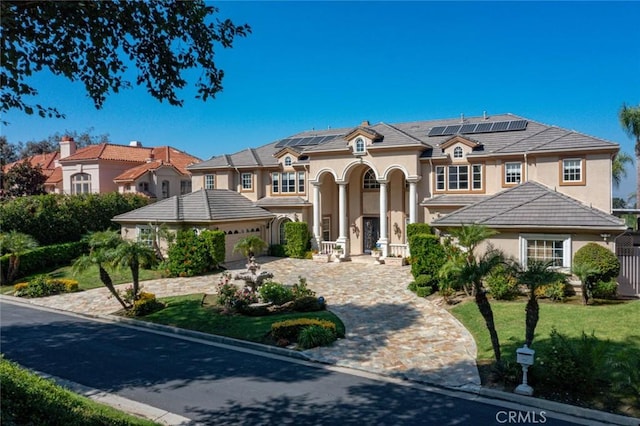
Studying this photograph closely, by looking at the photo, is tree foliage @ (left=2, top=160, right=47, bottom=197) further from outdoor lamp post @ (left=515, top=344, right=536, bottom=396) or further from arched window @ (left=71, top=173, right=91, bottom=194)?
outdoor lamp post @ (left=515, top=344, right=536, bottom=396)

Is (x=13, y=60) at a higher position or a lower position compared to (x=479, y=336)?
higher

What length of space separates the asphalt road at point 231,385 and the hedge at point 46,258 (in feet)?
46.6

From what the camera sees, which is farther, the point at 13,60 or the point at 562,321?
the point at 562,321

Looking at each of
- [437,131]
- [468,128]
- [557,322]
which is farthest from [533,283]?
[437,131]

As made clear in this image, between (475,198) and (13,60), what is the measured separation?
2644cm

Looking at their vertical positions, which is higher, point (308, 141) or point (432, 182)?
point (308, 141)

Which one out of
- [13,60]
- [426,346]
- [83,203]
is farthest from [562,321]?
[83,203]

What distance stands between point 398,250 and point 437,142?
28.4 ft

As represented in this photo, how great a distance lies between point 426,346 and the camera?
14.6 metres

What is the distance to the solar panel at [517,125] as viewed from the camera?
31.3 metres

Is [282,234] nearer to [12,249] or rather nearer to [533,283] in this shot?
[12,249]

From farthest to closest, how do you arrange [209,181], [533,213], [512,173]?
[209,181] < [512,173] < [533,213]

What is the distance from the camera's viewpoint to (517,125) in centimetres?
3162

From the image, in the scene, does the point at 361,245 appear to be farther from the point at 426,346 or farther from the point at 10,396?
the point at 10,396
